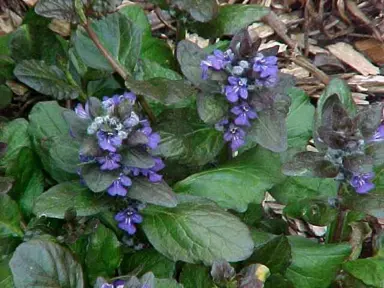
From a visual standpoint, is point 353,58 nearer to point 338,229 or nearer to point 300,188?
point 300,188

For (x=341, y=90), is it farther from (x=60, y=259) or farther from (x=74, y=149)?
(x=60, y=259)

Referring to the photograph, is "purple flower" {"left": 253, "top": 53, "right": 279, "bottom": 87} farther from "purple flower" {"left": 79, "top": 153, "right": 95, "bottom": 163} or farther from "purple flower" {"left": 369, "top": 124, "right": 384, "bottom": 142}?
"purple flower" {"left": 79, "top": 153, "right": 95, "bottom": 163}

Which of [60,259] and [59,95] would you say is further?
[59,95]

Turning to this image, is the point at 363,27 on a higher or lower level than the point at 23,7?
lower

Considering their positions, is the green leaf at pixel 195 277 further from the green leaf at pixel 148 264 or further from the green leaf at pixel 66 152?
the green leaf at pixel 66 152

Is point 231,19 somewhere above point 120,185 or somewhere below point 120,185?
above

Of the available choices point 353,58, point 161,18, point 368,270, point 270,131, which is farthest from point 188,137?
point 353,58

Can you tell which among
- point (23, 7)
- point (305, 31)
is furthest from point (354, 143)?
point (23, 7)
